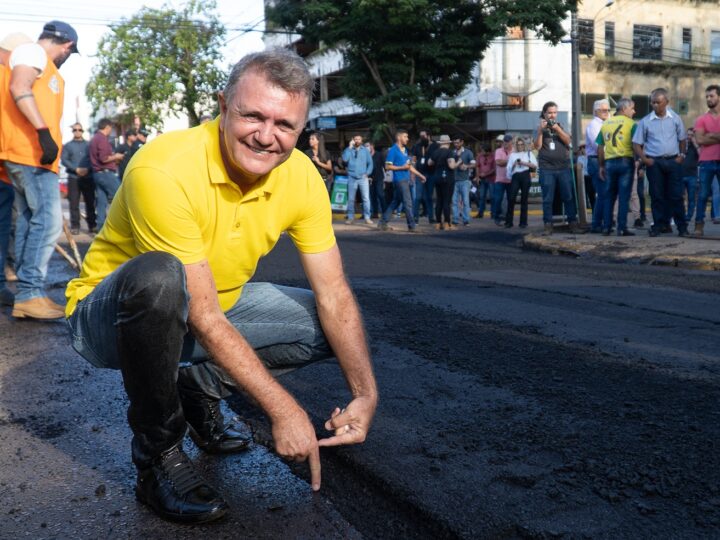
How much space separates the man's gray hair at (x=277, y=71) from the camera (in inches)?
96.0

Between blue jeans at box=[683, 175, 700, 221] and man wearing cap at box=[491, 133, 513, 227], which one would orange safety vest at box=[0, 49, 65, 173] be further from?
man wearing cap at box=[491, 133, 513, 227]

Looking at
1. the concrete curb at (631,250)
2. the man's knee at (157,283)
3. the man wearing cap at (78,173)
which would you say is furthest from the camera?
the man wearing cap at (78,173)

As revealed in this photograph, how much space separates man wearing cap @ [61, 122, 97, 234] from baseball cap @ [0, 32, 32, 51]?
9.09m

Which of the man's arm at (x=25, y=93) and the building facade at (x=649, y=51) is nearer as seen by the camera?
the man's arm at (x=25, y=93)

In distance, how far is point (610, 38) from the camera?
131ft

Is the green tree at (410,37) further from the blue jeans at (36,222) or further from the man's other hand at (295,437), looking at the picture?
the man's other hand at (295,437)

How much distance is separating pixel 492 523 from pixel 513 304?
396 centimetres

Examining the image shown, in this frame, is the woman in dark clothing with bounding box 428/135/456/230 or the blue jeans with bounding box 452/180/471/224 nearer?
the woman in dark clothing with bounding box 428/135/456/230

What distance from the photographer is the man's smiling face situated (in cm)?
244

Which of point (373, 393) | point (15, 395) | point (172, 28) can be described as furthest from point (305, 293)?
point (172, 28)

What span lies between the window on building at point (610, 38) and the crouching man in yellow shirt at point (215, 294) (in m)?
40.5

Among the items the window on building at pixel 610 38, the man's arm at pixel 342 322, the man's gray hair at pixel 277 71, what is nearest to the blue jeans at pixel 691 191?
the man's arm at pixel 342 322

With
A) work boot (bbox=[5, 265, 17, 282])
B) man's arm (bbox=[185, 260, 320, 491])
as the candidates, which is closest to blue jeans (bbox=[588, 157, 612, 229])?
work boot (bbox=[5, 265, 17, 282])

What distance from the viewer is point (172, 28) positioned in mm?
49125
